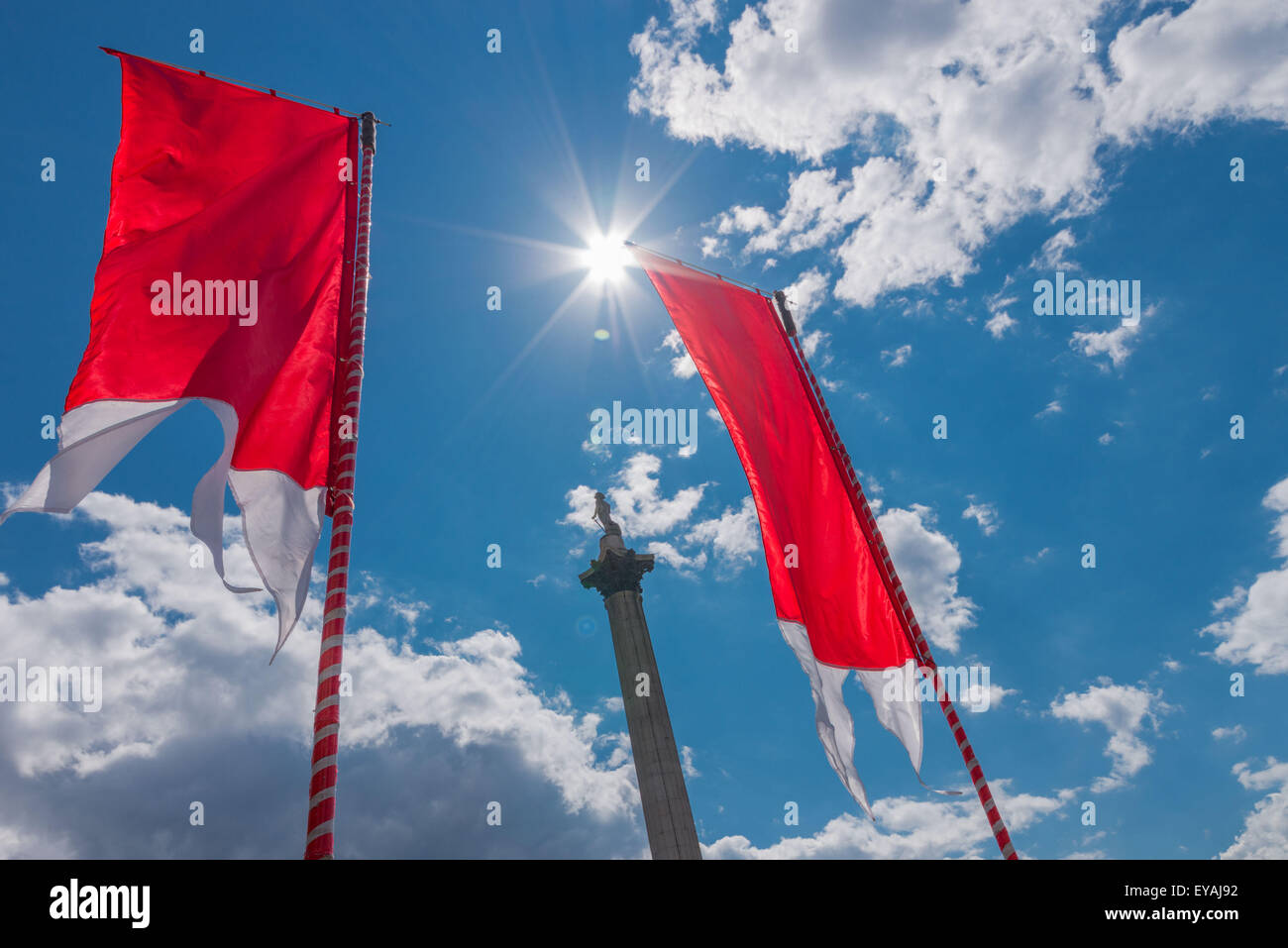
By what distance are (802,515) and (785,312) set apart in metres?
4.58

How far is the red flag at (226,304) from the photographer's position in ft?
24.2

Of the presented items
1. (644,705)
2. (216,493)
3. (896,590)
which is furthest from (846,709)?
(644,705)

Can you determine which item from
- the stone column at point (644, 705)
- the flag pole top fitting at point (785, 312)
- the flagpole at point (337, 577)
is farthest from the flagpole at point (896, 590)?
the stone column at point (644, 705)

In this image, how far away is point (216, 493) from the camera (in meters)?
7.22

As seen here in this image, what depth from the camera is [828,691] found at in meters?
Result: 11.2

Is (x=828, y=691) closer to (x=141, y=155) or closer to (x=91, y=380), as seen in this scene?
(x=91, y=380)

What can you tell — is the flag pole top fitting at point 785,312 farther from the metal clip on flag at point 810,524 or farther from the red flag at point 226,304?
the red flag at point 226,304

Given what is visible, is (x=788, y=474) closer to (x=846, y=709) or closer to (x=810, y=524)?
(x=810, y=524)

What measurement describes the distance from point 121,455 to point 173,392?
75 centimetres

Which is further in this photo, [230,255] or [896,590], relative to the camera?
[896,590]

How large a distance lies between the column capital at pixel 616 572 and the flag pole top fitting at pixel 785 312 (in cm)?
1683

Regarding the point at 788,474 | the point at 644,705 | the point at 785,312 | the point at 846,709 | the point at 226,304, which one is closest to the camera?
the point at 226,304
